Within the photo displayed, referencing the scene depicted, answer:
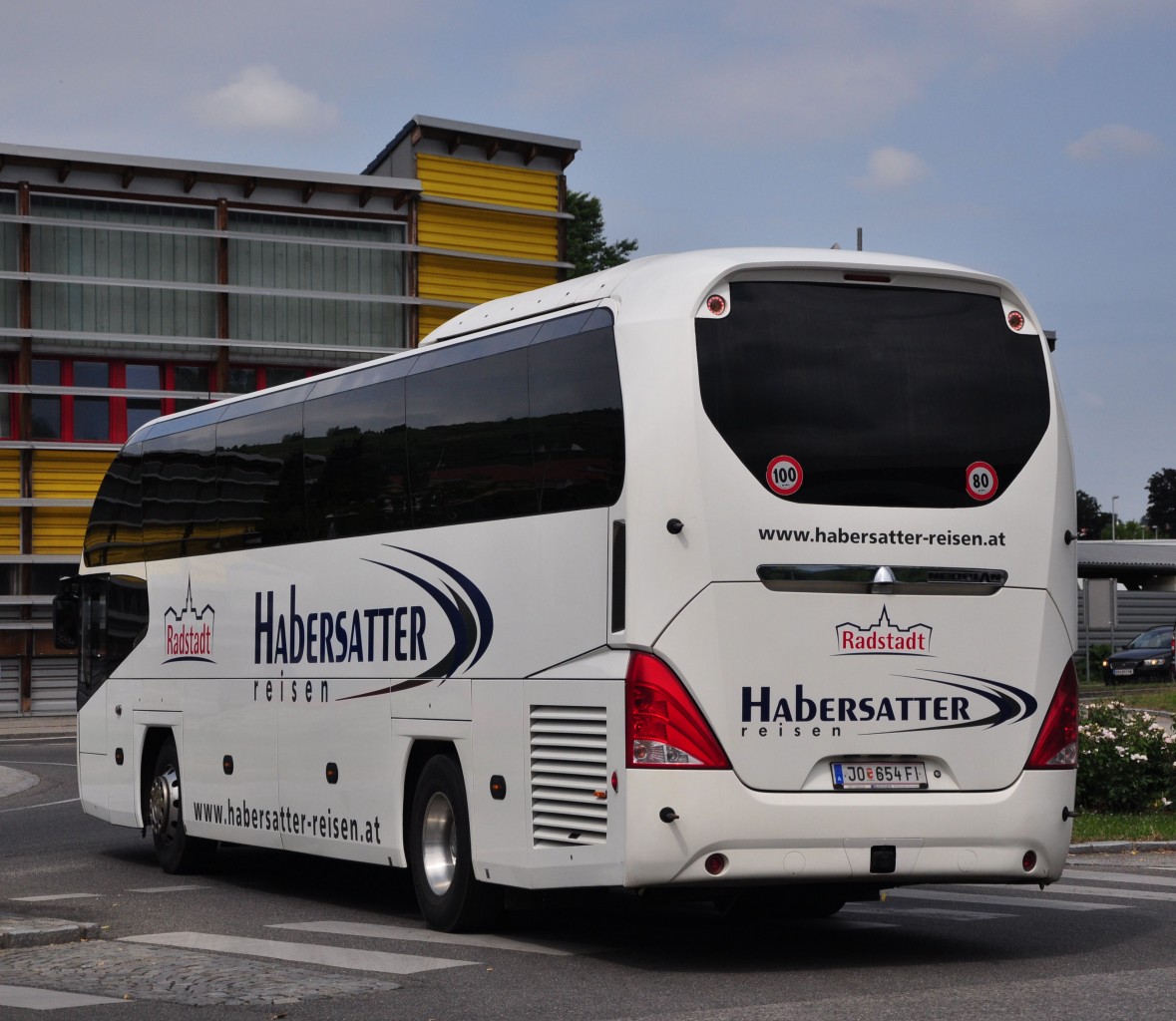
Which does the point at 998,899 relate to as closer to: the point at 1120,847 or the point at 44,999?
the point at 1120,847

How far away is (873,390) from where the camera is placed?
10.3 metres

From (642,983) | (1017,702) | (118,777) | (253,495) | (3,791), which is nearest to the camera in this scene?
(642,983)

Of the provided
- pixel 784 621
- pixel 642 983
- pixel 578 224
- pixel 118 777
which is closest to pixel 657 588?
pixel 784 621

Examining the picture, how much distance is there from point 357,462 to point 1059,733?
504 cm

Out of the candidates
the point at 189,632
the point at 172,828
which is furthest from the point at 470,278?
the point at 172,828

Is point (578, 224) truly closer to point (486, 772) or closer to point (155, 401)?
point (155, 401)

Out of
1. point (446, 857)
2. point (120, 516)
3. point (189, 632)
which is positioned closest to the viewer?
point (446, 857)

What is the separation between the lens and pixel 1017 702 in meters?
10.4

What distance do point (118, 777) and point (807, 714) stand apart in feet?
29.9

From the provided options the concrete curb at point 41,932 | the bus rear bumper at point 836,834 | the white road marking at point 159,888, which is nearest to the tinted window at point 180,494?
the white road marking at point 159,888

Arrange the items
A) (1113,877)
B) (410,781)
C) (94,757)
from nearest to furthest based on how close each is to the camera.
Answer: (410,781), (1113,877), (94,757)

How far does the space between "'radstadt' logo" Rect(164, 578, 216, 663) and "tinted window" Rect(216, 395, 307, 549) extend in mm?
662

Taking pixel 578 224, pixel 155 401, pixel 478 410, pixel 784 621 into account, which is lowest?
pixel 784 621

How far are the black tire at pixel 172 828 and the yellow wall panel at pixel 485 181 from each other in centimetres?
2995
